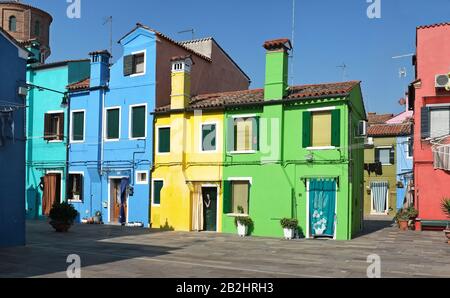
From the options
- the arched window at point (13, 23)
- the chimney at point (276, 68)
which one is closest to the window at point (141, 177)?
the chimney at point (276, 68)

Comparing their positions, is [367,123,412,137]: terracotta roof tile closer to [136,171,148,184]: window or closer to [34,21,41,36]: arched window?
[136,171,148,184]: window

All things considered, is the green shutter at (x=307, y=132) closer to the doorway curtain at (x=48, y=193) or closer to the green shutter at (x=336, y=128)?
the green shutter at (x=336, y=128)

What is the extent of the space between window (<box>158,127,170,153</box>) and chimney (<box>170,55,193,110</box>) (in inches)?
54.1

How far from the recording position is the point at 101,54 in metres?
27.3

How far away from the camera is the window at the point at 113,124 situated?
26.7m

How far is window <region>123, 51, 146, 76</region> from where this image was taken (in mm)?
26453

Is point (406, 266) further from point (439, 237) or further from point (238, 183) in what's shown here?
point (238, 183)

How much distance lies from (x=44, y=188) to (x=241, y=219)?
13676 mm

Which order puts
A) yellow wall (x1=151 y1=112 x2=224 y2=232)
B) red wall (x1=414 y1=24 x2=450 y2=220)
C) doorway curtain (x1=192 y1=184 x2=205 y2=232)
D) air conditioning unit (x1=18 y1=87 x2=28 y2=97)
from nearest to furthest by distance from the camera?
air conditioning unit (x1=18 y1=87 x2=28 y2=97) < red wall (x1=414 y1=24 x2=450 y2=220) < yellow wall (x1=151 y1=112 x2=224 y2=232) < doorway curtain (x1=192 y1=184 x2=205 y2=232)

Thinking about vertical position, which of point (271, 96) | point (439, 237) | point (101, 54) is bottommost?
point (439, 237)

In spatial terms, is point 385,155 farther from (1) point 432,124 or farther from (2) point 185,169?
(2) point 185,169

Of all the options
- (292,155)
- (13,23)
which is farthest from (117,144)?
(13,23)

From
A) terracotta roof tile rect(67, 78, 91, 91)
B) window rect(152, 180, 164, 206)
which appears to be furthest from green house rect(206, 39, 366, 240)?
terracotta roof tile rect(67, 78, 91, 91)

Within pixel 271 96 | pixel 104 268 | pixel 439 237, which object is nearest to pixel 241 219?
pixel 271 96
